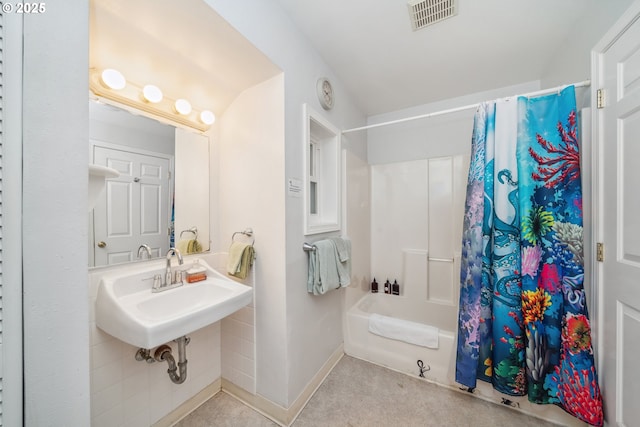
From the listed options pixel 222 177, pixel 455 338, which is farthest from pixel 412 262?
pixel 222 177

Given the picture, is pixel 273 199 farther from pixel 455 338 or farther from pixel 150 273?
pixel 455 338

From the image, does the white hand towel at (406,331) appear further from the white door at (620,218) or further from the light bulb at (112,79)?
the light bulb at (112,79)

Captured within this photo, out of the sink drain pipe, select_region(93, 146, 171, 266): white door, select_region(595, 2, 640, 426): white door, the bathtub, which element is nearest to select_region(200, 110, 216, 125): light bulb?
select_region(93, 146, 171, 266): white door

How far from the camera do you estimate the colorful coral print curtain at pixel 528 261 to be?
120cm

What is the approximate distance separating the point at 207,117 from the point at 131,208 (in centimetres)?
77

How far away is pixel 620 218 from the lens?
3.43 ft

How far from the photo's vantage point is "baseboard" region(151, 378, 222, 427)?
53.4 inches

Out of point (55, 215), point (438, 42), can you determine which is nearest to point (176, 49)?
point (55, 215)

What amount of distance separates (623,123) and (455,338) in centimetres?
150

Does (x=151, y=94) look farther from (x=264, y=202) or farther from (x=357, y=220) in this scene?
(x=357, y=220)

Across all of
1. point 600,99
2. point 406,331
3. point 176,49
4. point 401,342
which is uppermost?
point 176,49

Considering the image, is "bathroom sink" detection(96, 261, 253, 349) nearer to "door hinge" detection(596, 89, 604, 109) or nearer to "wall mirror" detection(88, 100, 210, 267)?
"wall mirror" detection(88, 100, 210, 267)

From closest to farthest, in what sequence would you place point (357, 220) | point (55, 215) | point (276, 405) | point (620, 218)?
point (55, 215) → point (620, 218) → point (276, 405) → point (357, 220)

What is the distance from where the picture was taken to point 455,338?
63.7 inches
